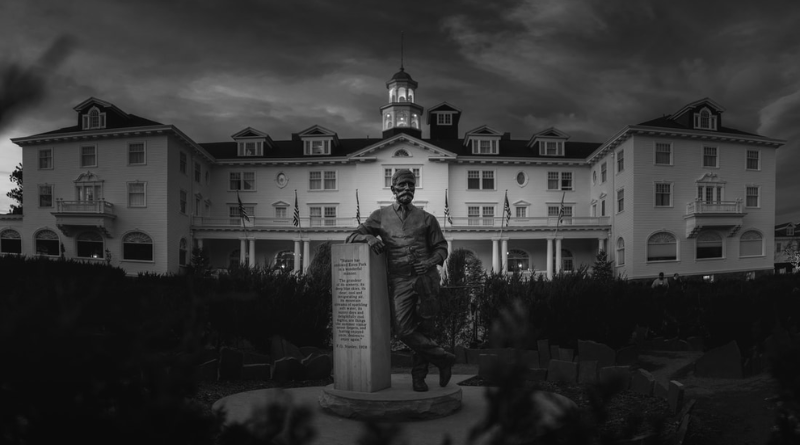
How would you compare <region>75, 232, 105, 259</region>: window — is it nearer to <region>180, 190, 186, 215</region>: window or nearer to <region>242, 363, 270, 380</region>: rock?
<region>180, 190, 186, 215</region>: window

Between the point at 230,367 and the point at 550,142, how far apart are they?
44243mm

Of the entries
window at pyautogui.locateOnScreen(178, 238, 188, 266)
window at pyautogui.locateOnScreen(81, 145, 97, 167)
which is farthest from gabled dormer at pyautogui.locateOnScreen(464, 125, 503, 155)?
window at pyautogui.locateOnScreen(81, 145, 97, 167)

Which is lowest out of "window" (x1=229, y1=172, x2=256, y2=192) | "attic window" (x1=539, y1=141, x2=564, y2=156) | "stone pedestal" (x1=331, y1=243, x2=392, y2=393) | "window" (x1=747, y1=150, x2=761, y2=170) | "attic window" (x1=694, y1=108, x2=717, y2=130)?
"stone pedestal" (x1=331, y1=243, x2=392, y2=393)

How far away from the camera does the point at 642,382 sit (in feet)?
30.9

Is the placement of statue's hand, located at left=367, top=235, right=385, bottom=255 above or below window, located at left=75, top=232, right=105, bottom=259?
above

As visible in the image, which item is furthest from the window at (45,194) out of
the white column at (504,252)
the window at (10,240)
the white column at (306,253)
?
the white column at (504,252)

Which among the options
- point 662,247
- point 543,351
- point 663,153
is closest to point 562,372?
point 543,351

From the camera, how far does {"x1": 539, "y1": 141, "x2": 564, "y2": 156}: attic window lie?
5059cm

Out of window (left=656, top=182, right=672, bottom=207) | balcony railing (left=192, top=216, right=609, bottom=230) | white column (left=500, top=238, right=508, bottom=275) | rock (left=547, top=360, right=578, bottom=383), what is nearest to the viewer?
rock (left=547, top=360, right=578, bottom=383)

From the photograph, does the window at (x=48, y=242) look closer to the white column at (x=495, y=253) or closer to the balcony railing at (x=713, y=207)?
the white column at (x=495, y=253)

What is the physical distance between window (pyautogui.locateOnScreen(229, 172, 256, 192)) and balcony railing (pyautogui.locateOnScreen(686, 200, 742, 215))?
33.1 metres

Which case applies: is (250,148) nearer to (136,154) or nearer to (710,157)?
(136,154)

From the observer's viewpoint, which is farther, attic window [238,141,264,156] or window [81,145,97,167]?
attic window [238,141,264,156]

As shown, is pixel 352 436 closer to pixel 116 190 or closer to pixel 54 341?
pixel 54 341
